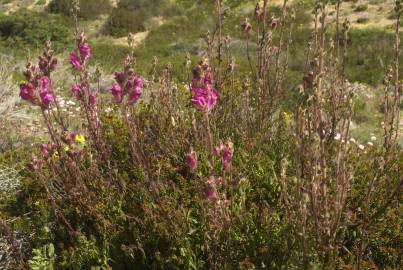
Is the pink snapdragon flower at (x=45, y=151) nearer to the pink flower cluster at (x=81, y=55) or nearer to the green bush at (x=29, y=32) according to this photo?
the pink flower cluster at (x=81, y=55)

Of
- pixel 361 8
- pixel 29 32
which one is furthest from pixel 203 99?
pixel 361 8

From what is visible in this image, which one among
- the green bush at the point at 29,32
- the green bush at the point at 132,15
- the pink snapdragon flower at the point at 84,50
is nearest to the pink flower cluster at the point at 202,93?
the pink snapdragon flower at the point at 84,50

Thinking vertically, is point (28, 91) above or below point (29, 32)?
above

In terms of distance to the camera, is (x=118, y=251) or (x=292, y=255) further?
(x=118, y=251)

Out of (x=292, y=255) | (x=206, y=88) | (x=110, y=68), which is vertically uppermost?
(x=206, y=88)

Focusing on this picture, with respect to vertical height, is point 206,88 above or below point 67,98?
above

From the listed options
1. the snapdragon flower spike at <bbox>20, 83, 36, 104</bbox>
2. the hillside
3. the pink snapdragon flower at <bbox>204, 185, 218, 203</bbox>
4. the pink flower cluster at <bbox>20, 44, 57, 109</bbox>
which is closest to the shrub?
the hillside

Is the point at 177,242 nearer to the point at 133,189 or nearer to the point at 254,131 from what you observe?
the point at 133,189

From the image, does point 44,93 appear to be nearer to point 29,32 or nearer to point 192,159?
point 192,159

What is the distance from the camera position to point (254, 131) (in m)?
3.83

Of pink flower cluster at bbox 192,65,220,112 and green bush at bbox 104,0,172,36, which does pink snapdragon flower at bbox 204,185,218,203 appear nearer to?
pink flower cluster at bbox 192,65,220,112

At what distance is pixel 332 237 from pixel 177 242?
2.75ft

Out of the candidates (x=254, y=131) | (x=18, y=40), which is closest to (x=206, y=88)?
(x=254, y=131)

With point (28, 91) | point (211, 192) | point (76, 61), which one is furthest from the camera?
point (76, 61)
